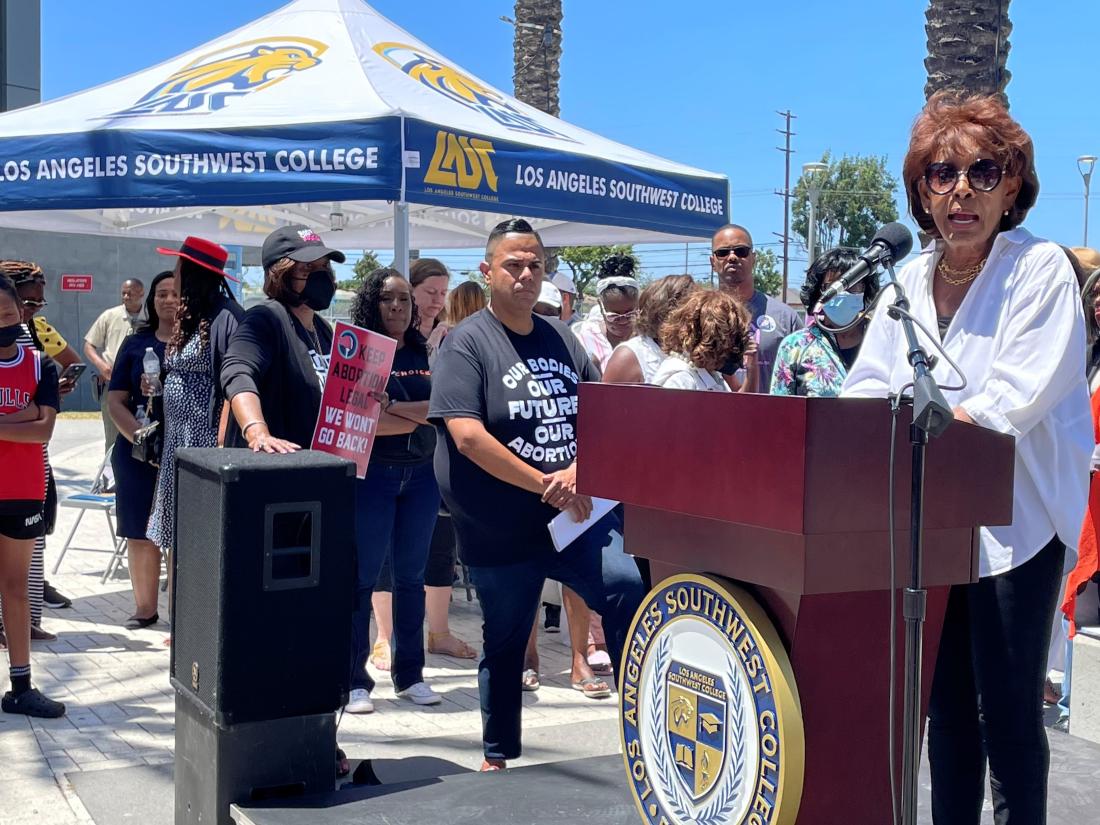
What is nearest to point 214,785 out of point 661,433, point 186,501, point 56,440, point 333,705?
point 333,705

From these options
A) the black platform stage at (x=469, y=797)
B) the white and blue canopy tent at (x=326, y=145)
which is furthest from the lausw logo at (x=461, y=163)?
the black platform stage at (x=469, y=797)

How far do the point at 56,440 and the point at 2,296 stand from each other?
13716mm

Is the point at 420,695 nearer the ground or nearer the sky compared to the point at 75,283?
nearer the ground

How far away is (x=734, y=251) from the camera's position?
6.44 m

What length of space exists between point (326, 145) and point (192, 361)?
50.7 inches

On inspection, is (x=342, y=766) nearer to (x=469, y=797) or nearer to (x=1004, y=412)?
(x=469, y=797)

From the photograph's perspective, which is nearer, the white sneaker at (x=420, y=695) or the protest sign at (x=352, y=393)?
the protest sign at (x=352, y=393)

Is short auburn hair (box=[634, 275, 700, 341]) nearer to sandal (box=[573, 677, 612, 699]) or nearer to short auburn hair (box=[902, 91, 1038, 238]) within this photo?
sandal (box=[573, 677, 612, 699])

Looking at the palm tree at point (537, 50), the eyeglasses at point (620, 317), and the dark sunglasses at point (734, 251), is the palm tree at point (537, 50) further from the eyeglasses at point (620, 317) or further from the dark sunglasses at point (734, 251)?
the dark sunglasses at point (734, 251)

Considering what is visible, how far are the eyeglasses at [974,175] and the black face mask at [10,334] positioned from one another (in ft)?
13.6

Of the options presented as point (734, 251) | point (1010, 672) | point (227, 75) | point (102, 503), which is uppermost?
point (227, 75)

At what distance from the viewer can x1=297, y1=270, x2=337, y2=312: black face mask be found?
499 cm

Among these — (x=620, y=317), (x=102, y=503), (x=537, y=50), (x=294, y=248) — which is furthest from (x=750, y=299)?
(x=537, y=50)

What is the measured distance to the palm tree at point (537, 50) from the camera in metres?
15.7
